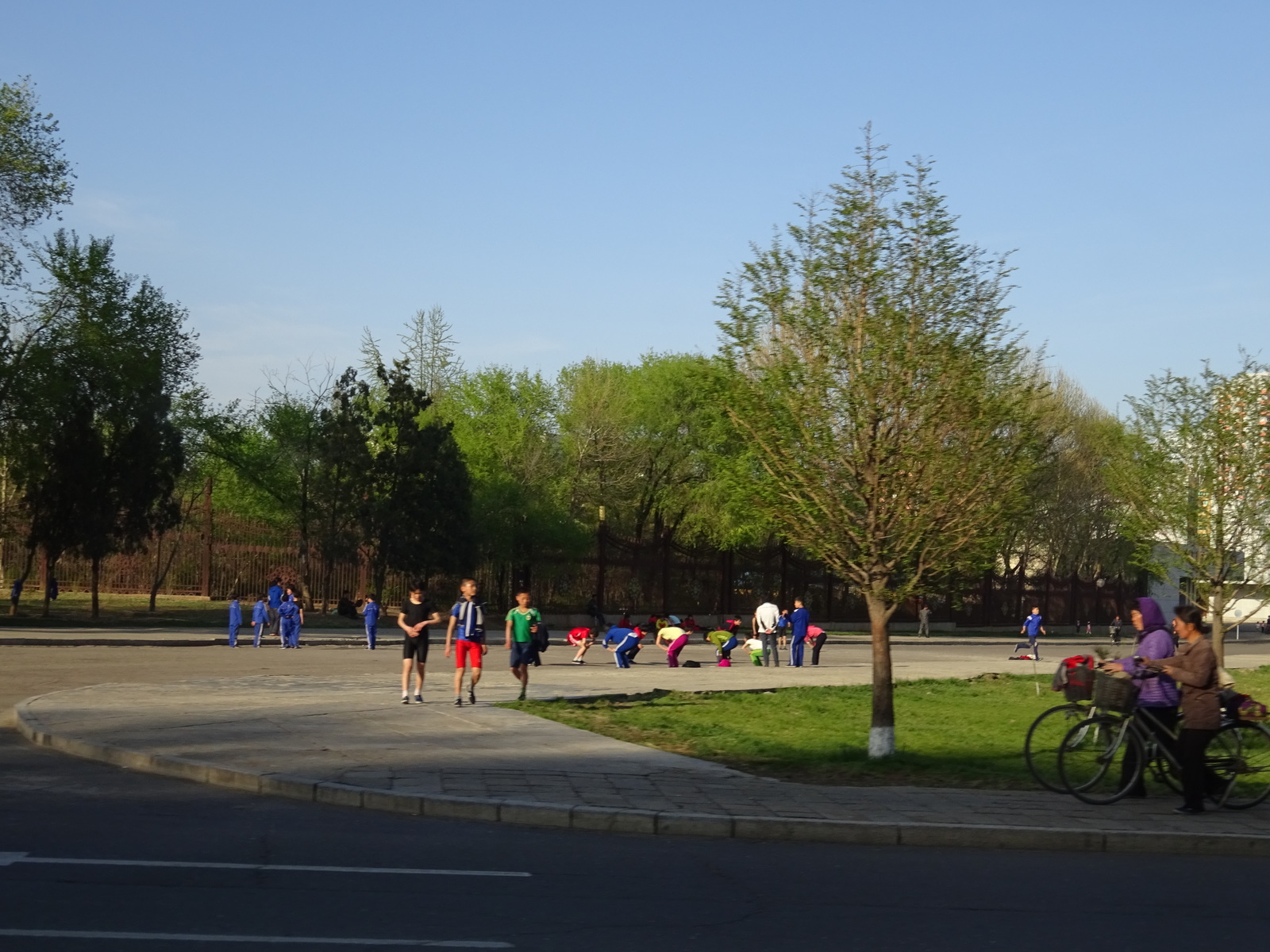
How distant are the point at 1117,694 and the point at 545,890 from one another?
5.73m

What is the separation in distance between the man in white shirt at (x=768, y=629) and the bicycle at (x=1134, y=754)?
2019cm

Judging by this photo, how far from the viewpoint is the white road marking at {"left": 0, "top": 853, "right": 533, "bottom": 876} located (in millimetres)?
8148

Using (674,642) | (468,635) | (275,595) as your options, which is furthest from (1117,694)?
(275,595)

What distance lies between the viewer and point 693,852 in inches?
368

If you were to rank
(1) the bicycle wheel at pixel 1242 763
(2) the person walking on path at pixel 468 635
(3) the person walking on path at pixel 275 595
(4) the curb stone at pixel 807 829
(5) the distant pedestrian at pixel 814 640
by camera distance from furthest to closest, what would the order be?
(3) the person walking on path at pixel 275 595, (5) the distant pedestrian at pixel 814 640, (2) the person walking on path at pixel 468 635, (1) the bicycle wheel at pixel 1242 763, (4) the curb stone at pixel 807 829

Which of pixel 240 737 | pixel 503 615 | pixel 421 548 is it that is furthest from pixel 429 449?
pixel 240 737

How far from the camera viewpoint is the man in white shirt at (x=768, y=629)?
106 feet

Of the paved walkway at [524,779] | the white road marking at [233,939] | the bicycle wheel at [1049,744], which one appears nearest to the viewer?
the white road marking at [233,939]

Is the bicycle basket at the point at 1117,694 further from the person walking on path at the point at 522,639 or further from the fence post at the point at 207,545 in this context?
the fence post at the point at 207,545

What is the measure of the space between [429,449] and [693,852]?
36.7 metres

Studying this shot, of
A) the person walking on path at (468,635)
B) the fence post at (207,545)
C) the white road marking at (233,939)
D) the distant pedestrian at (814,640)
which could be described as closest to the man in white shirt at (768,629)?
the distant pedestrian at (814,640)

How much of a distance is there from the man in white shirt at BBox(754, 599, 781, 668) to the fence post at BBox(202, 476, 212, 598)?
966 inches

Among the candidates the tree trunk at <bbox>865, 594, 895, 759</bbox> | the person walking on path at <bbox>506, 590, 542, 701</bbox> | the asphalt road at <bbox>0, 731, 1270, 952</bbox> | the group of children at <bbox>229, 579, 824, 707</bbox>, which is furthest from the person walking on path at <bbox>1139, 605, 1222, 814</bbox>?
the person walking on path at <bbox>506, 590, 542, 701</bbox>

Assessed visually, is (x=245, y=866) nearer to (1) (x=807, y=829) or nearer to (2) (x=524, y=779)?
(2) (x=524, y=779)
